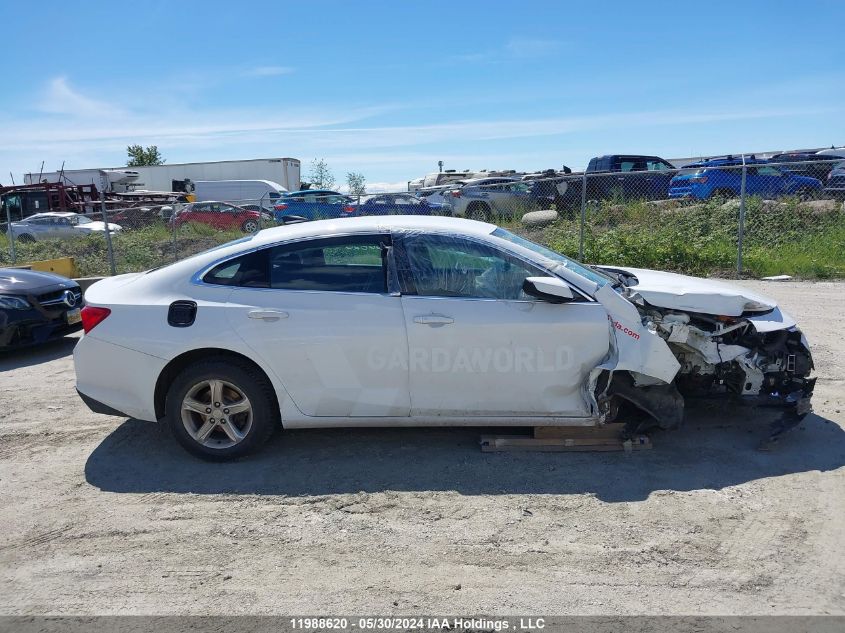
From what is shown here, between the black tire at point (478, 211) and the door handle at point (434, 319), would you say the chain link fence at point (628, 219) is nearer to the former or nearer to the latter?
the black tire at point (478, 211)

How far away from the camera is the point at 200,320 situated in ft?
14.8

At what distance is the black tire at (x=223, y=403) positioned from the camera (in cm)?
450

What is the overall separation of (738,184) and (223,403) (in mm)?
14848

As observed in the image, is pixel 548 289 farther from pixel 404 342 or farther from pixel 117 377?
pixel 117 377

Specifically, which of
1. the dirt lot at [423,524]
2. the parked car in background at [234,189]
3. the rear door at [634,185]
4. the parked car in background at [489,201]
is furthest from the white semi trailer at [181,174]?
the dirt lot at [423,524]

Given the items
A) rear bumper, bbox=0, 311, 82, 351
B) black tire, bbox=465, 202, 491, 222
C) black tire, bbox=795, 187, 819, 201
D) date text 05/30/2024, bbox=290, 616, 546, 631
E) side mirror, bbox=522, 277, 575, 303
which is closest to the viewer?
date text 05/30/2024, bbox=290, 616, 546, 631

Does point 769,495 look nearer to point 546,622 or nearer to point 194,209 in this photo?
point 546,622

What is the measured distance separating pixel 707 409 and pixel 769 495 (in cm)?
138

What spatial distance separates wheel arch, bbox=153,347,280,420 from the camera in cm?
454

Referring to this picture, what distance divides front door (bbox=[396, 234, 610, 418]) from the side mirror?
3.3 inches

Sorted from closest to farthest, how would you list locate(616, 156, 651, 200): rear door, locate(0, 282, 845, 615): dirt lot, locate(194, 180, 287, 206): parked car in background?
1. locate(0, 282, 845, 615): dirt lot
2. locate(616, 156, 651, 200): rear door
3. locate(194, 180, 287, 206): parked car in background

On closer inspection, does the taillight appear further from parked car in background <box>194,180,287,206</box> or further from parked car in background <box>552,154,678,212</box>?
parked car in background <box>194,180,287,206</box>

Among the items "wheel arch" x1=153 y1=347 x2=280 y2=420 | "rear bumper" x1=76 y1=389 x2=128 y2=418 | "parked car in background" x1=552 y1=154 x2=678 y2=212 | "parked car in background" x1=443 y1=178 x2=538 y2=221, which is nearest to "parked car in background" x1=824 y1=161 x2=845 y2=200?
"parked car in background" x1=552 y1=154 x2=678 y2=212

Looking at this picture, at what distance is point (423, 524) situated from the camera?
3826mm
